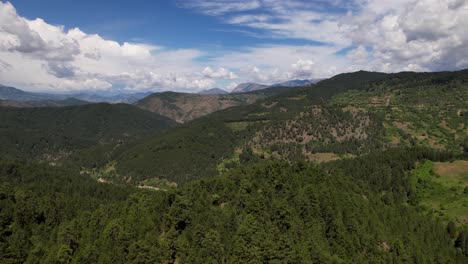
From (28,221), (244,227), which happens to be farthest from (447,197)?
(28,221)

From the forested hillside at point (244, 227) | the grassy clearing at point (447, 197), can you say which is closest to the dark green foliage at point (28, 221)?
the forested hillside at point (244, 227)

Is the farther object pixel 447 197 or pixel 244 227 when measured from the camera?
pixel 447 197

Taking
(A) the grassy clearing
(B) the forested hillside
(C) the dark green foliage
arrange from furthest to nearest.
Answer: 1. (A) the grassy clearing
2. (C) the dark green foliage
3. (B) the forested hillside

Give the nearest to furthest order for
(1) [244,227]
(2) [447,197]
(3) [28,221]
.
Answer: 1. (1) [244,227]
2. (3) [28,221]
3. (2) [447,197]

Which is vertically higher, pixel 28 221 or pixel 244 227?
pixel 244 227

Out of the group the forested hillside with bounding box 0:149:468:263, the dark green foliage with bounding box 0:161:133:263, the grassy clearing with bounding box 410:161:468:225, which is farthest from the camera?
the grassy clearing with bounding box 410:161:468:225

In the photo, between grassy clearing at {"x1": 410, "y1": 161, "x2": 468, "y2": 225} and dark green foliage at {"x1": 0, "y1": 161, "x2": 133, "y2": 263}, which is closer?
dark green foliage at {"x1": 0, "y1": 161, "x2": 133, "y2": 263}

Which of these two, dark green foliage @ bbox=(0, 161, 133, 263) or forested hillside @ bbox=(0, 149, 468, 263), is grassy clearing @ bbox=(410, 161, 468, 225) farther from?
dark green foliage @ bbox=(0, 161, 133, 263)

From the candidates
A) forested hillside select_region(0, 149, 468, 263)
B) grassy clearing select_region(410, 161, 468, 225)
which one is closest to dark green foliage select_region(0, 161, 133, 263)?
forested hillside select_region(0, 149, 468, 263)

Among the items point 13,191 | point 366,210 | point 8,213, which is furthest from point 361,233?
point 13,191

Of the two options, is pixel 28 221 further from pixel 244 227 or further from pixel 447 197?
pixel 447 197

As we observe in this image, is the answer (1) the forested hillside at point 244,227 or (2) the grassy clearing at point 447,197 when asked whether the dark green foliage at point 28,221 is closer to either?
(1) the forested hillside at point 244,227

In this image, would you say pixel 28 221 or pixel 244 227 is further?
pixel 28 221

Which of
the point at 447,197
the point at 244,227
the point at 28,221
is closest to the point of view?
the point at 244,227
